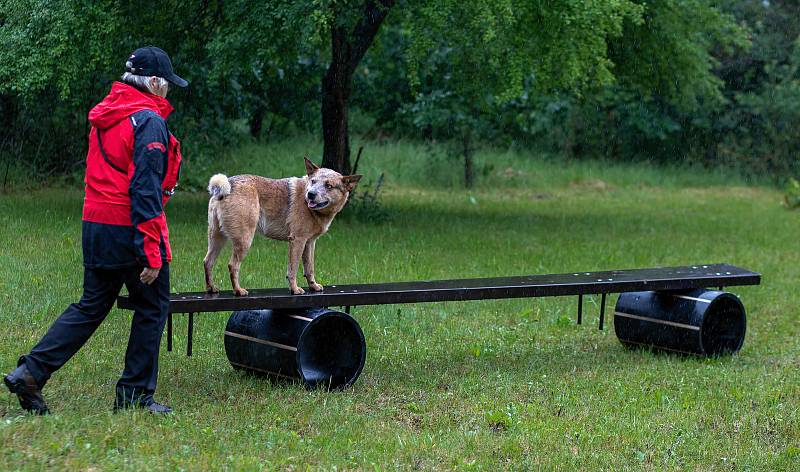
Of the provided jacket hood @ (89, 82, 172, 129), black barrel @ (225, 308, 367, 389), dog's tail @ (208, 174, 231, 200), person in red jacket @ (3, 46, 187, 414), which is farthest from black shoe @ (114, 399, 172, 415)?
jacket hood @ (89, 82, 172, 129)

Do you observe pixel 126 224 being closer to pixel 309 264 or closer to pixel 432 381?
pixel 309 264

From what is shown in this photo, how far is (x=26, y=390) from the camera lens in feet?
20.0

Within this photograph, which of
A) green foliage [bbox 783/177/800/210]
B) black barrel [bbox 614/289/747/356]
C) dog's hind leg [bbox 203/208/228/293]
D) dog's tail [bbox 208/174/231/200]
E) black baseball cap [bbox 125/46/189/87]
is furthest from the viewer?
→ green foliage [bbox 783/177/800/210]

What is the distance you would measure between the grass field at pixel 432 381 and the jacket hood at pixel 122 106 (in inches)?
70.0

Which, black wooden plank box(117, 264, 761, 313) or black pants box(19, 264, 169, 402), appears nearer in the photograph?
black pants box(19, 264, 169, 402)

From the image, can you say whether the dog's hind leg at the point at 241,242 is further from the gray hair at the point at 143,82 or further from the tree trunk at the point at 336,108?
the tree trunk at the point at 336,108

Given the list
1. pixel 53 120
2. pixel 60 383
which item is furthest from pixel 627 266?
pixel 53 120

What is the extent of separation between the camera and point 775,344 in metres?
10.2

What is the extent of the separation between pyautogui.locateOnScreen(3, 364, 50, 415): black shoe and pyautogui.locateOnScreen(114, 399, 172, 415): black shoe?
0.42 meters

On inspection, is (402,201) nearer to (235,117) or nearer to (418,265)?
(235,117)

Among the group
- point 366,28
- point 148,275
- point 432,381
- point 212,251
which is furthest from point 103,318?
point 366,28

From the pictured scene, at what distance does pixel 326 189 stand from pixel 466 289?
143cm

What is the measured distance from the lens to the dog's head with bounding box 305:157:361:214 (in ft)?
23.8

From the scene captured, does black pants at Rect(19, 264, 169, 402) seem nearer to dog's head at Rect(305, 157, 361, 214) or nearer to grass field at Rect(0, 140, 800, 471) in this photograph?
grass field at Rect(0, 140, 800, 471)
